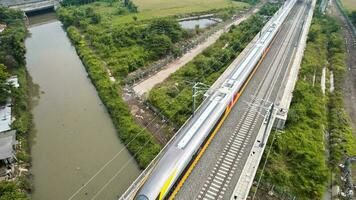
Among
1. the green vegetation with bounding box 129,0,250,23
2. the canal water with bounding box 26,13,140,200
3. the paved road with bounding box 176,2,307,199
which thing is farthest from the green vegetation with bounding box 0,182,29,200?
the green vegetation with bounding box 129,0,250,23

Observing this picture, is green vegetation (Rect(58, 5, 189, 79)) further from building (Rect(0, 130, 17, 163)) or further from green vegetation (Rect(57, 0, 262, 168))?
building (Rect(0, 130, 17, 163))

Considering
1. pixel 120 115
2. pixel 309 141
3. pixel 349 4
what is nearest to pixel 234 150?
pixel 309 141

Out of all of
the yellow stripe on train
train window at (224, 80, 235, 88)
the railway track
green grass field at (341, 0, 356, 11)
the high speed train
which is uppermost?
green grass field at (341, 0, 356, 11)

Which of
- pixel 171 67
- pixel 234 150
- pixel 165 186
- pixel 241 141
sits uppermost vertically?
pixel 165 186

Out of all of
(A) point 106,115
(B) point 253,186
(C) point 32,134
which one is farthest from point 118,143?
(B) point 253,186

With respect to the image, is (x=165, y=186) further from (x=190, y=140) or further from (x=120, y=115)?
(x=120, y=115)

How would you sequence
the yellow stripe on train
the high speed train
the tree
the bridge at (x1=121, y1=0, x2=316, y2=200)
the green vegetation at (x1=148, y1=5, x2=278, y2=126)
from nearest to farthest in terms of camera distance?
1. the yellow stripe on train
2. the high speed train
3. the bridge at (x1=121, y1=0, x2=316, y2=200)
4. the tree
5. the green vegetation at (x1=148, y1=5, x2=278, y2=126)
